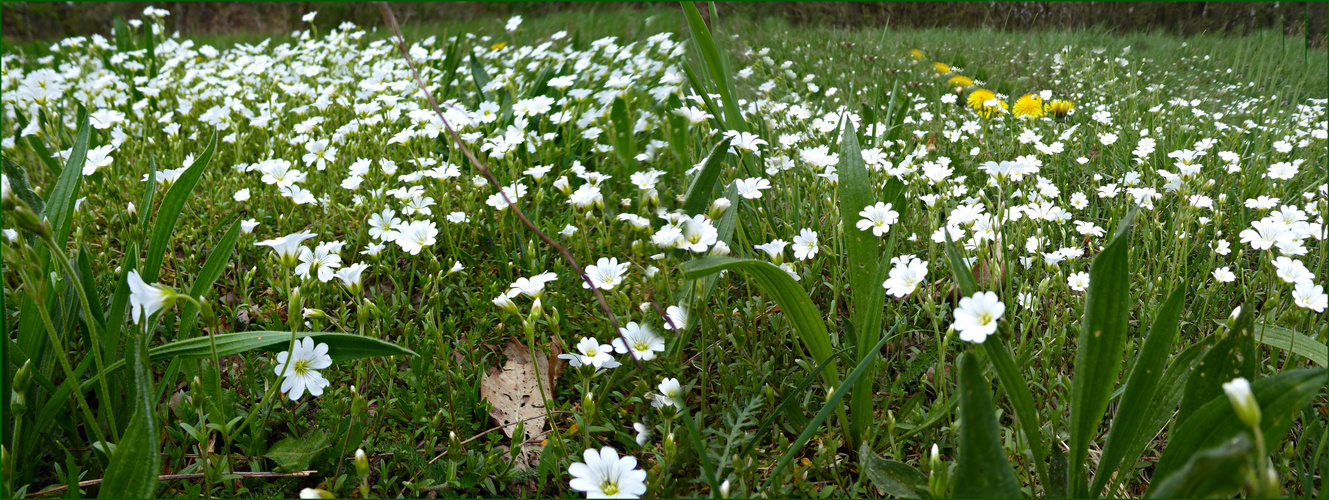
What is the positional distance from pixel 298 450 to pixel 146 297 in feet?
1.57

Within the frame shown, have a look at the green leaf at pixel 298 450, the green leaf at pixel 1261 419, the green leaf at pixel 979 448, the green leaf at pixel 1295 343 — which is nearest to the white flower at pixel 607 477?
the green leaf at pixel 979 448

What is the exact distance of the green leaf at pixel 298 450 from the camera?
1.29m

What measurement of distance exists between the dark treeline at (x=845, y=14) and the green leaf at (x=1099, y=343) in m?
2.53

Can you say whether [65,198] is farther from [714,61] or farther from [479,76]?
Result: [479,76]

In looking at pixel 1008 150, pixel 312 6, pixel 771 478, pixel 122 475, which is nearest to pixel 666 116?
pixel 1008 150

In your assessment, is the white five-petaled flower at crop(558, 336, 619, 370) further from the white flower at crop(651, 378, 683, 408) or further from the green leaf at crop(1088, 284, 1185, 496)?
the green leaf at crop(1088, 284, 1185, 496)

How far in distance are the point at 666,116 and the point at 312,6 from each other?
662 cm

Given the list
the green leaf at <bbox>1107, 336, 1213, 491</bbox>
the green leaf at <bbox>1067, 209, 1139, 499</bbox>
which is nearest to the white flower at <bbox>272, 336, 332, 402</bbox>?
the green leaf at <bbox>1067, 209, 1139, 499</bbox>

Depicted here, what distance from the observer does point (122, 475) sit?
1.02 m

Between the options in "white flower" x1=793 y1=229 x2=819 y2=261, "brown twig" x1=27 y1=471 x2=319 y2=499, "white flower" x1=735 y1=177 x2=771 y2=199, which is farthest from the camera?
"white flower" x1=735 y1=177 x2=771 y2=199

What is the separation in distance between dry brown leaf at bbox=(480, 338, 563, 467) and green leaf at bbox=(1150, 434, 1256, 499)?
1.01 m

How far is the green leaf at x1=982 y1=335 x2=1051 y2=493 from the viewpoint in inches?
39.4

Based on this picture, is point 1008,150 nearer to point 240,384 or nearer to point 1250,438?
point 1250,438

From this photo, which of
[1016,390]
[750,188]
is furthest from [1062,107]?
[1016,390]
